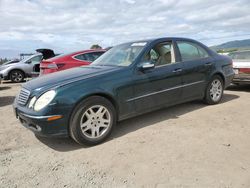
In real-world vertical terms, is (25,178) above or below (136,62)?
below

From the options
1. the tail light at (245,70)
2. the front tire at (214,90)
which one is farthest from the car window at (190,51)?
the tail light at (245,70)

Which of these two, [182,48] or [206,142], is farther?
[182,48]

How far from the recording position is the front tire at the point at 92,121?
3.91m

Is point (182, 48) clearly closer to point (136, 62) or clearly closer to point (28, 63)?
point (136, 62)

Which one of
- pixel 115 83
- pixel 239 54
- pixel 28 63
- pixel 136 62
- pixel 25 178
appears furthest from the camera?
pixel 28 63

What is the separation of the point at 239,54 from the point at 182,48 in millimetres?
3596

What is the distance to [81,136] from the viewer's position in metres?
3.96

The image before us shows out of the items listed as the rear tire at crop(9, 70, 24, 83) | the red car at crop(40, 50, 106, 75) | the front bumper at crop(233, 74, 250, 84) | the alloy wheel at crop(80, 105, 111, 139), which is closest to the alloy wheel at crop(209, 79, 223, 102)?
the front bumper at crop(233, 74, 250, 84)

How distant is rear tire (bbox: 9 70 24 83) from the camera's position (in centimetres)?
1349

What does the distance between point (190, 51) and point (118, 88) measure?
7.30 ft

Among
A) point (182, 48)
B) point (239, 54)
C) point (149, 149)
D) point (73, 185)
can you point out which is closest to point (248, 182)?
point (149, 149)

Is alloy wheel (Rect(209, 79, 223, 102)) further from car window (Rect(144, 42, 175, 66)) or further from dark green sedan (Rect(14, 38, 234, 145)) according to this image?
car window (Rect(144, 42, 175, 66))

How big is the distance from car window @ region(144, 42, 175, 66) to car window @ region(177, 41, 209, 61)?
270 millimetres

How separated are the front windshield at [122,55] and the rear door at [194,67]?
0.99 meters
